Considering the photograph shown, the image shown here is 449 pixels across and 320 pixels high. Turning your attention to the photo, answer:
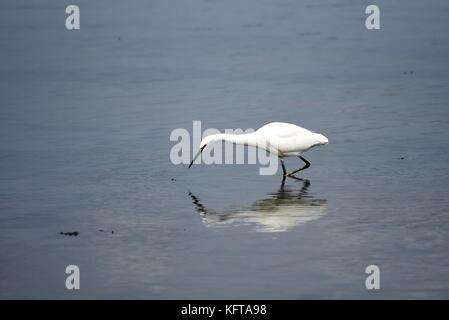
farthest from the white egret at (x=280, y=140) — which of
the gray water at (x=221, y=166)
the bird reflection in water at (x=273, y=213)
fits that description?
the bird reflection in water at (x=273, y=213)

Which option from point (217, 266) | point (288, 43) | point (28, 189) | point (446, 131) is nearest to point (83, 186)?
point (28, 189)

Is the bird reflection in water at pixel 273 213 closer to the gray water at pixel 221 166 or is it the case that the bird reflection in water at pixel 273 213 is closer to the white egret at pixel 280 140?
the gray water at pixel 221 166

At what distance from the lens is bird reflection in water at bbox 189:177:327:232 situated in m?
15.2

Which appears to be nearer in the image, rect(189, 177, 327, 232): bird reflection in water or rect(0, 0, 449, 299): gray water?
rect(0, 0, 449, 299): gray water

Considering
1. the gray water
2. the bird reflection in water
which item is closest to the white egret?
the gray water

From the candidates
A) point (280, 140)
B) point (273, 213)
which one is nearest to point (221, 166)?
point (280, 140)

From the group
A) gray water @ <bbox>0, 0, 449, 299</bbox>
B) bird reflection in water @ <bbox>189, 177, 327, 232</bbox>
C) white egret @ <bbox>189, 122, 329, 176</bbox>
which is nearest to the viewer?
gray water @ <bbox>0, 0, 449, 299</bbox>

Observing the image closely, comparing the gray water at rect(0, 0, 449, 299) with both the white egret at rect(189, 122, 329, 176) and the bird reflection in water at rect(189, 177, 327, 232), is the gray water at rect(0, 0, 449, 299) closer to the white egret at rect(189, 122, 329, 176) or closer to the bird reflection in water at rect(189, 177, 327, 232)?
the bird reflection in water at rect(189, 177, 327, 232)

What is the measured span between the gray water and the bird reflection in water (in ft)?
0.15

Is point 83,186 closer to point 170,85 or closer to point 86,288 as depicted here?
point 86,288

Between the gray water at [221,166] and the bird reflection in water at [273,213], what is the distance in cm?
5

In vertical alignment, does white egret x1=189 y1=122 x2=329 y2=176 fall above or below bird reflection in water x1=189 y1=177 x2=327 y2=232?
above

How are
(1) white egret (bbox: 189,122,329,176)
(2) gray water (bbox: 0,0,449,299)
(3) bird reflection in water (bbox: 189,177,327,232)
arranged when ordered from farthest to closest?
(1) white egret (bbox: 189,122,329,176), (3) bird reflection in water (bbox: 189,177,327,232), (2) gray water (bbox: 0,0,449,299)

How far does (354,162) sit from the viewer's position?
727 inches
